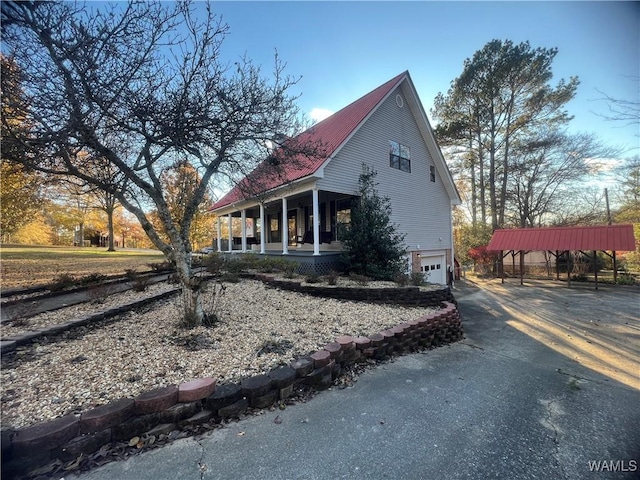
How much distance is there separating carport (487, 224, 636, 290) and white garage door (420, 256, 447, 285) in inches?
147

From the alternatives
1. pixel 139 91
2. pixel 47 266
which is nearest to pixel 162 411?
pixel 139 91

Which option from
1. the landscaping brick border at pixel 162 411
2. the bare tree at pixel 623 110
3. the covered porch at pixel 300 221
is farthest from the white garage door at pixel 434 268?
the landscaping brick border at pixel 162 411

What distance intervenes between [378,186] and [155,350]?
395 inches

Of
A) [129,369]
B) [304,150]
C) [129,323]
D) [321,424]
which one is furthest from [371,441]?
[304,150]

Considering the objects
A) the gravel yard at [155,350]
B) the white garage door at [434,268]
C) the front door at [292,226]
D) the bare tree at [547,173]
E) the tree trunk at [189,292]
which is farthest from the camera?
the bare tree at [547,173]

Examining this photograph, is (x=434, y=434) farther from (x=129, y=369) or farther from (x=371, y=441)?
(x=129, y=369)

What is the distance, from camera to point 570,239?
45.9ft

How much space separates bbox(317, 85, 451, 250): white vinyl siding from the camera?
412 inches

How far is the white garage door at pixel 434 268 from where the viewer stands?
1431 centimetres

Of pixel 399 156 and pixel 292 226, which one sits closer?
pixel 399 156

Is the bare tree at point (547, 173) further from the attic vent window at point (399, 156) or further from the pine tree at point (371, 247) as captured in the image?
the pine tree at point (371, 247)

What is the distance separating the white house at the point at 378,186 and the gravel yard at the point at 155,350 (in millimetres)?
4354

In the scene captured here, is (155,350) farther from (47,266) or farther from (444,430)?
(47,266)

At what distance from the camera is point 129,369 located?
2.87m
